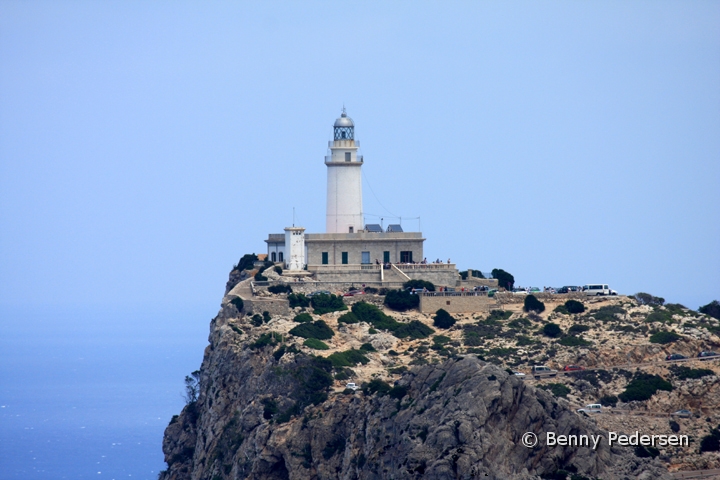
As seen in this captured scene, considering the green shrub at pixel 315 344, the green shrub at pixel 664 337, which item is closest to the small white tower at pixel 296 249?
the green shrub at pixel 315 344

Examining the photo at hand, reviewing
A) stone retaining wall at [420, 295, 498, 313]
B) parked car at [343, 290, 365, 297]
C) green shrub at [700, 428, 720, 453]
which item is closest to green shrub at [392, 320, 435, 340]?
stone retaining wall at [420, 295, 498, 313]

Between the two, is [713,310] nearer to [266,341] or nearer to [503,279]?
[503,279]

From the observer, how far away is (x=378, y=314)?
88.7m

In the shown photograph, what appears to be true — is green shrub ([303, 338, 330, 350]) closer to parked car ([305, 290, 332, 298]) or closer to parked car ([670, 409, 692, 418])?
parked car ([305, 290, 332, 298])

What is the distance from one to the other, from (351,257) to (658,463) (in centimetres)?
3528

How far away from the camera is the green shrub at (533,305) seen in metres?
90.9

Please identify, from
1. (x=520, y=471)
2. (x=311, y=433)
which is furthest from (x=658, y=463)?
(x=311, y=433)

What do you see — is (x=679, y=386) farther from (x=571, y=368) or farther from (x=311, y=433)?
(x=311, y=433)

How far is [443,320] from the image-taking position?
8788 cm

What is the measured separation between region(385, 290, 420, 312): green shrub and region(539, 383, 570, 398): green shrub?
16677 mm

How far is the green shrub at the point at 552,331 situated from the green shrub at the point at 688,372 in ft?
29.1

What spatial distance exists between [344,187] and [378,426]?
31.7m

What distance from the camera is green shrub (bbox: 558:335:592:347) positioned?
83.1 metres

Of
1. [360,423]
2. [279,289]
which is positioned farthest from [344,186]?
[360,423]
